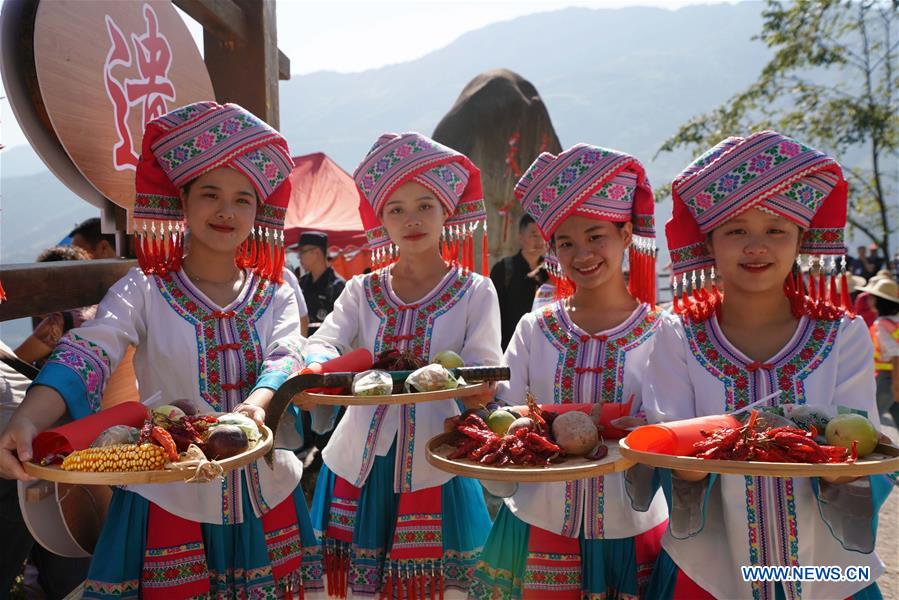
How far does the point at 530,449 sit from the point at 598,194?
1016 millimetres

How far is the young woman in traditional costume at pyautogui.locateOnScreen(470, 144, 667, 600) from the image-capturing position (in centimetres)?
241

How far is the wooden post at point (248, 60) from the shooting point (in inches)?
174

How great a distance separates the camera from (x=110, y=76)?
10.4 ft

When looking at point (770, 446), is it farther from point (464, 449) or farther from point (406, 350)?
point (406, 350)

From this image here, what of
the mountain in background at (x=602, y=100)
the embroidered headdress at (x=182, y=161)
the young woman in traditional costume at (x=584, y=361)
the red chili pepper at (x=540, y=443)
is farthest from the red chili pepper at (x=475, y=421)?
the mountain in background at (x=602, y=100)

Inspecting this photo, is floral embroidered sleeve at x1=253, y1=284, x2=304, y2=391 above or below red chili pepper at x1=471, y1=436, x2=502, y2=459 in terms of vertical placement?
above

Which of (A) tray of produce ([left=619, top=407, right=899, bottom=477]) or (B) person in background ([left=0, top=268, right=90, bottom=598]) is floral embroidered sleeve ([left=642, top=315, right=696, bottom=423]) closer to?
(A) tray of produce ([left=619, top=407, right=899, bottom=477])

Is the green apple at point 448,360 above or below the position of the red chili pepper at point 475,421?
above

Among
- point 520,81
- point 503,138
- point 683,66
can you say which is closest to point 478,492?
point 503,138

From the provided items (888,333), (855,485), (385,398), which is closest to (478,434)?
(385,398)

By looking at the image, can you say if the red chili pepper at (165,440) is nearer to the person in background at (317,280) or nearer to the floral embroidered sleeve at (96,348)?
the floral embroidered sleeve at (96,348)

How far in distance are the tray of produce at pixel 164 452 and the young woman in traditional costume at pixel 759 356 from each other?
1238 mm

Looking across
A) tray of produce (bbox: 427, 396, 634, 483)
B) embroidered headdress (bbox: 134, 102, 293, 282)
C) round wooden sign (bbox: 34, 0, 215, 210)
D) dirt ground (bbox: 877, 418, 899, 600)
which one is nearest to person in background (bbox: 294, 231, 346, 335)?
round wooden sign (bbox: 34, 0, 215, 210)

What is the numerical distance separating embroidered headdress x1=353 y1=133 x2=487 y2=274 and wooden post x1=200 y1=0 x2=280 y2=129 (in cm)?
159
